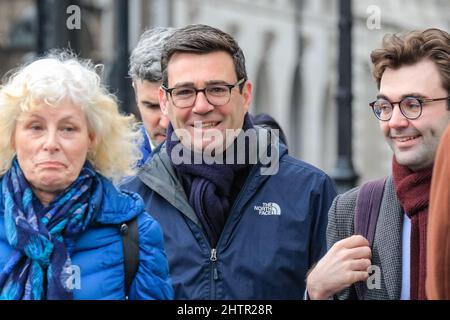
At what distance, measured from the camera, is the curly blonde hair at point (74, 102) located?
4344mm

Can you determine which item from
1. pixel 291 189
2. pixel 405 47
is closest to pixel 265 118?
pixel 291 189

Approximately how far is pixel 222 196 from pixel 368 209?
70 cm

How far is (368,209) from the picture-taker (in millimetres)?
4566

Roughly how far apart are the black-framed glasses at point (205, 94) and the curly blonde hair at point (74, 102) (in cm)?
40

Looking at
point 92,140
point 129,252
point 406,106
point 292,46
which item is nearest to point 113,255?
point 129,252

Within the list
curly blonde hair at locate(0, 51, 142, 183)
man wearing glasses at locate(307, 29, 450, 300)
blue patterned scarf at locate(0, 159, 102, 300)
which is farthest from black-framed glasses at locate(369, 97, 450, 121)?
blue patterned scarf at locate(0, 159, 102, 300)

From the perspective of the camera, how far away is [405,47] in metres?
4.46

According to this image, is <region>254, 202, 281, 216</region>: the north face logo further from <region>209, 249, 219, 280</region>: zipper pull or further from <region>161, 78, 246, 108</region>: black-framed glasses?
<region>161, 78, 246, 108</region>: black-framed glasses

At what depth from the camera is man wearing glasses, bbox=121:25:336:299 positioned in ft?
16.3

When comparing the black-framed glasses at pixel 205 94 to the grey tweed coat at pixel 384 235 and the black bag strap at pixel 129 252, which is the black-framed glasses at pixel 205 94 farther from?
the black bag strap at pixel 129 252

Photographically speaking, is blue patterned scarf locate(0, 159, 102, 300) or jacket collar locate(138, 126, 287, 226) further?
jacket collar locate(138, 126, 287, 226)

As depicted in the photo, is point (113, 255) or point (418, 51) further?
point (418, 51)

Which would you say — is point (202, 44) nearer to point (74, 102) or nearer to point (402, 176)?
point (74, 102)

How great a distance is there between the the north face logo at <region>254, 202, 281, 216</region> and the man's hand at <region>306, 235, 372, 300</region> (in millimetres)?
647
